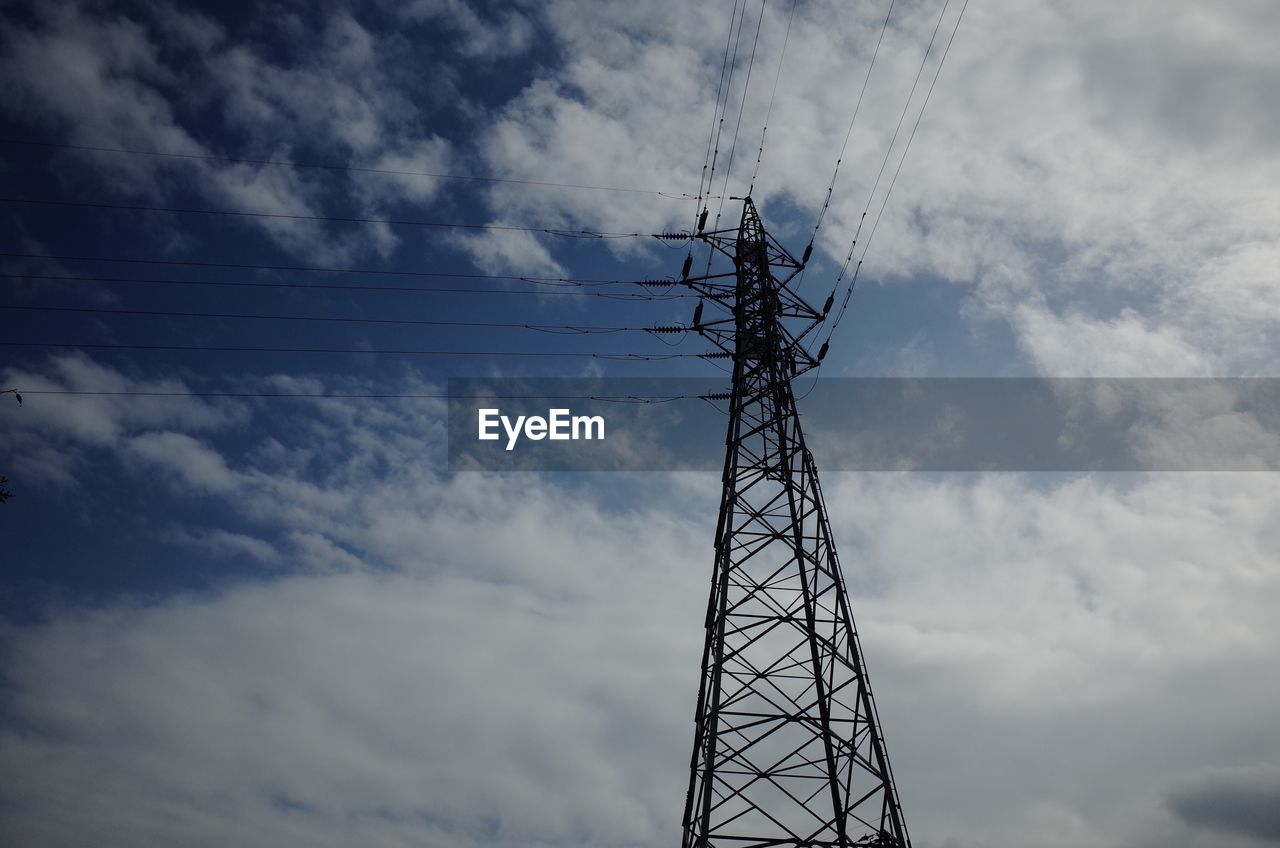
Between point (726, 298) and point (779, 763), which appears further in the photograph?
point (726, 298)

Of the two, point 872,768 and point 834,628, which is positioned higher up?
point 834,628

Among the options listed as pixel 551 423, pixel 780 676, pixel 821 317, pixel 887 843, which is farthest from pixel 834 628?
pixel 551 423

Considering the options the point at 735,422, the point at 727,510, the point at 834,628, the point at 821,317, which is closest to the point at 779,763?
the point at 834,628

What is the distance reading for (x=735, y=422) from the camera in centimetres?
2253

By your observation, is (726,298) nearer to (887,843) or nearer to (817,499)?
(817,499)

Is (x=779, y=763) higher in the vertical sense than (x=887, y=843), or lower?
higher

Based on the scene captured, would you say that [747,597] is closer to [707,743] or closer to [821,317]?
[707,743]

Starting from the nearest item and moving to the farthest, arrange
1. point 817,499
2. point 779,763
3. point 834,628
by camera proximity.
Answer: point 779,763
point 834,628
point 817,499

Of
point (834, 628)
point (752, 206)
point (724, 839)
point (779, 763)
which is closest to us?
point (724, 839)

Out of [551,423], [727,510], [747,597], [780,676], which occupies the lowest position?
[780,676]

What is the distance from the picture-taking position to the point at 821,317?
2411 centimetres

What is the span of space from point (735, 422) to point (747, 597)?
467 centimetres

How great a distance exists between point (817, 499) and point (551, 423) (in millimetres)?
9513

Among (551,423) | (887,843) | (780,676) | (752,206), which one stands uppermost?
(752,206)
